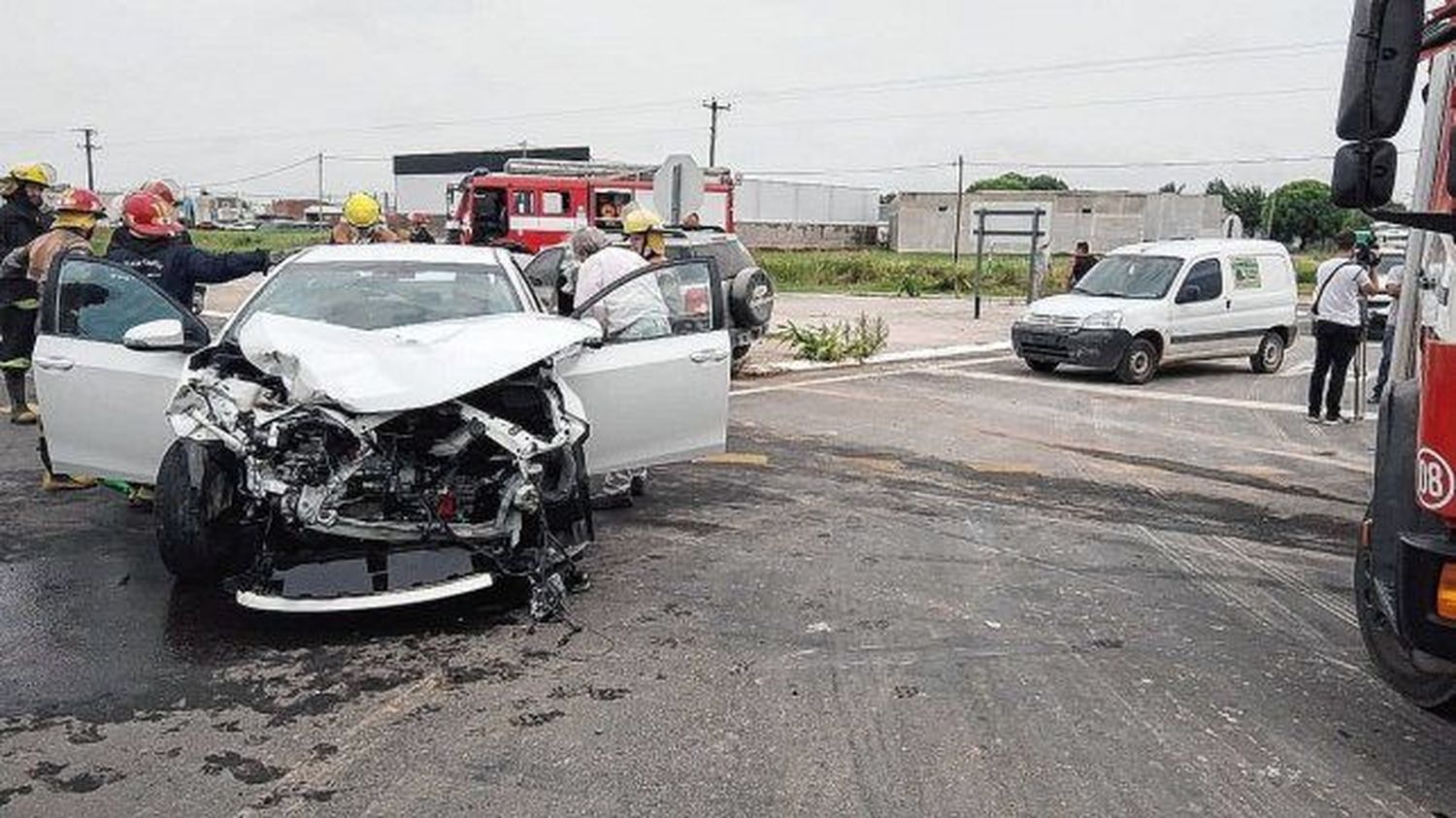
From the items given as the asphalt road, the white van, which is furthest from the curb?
the asphalt road

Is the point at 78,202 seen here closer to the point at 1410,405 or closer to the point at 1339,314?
the point at 1410,405

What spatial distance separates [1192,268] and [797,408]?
21.3 ft

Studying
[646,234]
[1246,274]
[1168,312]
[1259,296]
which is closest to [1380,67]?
[646,234]

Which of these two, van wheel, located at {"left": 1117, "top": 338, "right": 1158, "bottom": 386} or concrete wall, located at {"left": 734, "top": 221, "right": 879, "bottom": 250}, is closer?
van wheel, located at {"left": 1117, "top": 338, "right": 1158, "bottom": 386}

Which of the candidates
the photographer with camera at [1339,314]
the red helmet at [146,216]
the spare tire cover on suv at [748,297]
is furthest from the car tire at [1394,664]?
the spare tire cover on suv at [748,297]

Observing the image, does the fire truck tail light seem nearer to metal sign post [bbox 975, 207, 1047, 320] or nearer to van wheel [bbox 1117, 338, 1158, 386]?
van wheel [bbox 1117, 338, 1158, 386]

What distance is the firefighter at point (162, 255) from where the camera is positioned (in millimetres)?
7195

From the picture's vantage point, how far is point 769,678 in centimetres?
446

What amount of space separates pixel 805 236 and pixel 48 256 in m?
73.7

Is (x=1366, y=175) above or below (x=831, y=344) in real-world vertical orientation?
above

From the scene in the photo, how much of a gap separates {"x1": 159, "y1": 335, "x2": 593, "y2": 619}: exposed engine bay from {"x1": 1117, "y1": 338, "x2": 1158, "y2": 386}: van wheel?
1065 centimetres

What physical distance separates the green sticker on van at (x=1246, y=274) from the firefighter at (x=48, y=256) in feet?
43.8

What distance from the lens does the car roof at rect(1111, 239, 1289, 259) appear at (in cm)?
1522

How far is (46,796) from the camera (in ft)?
11.2
